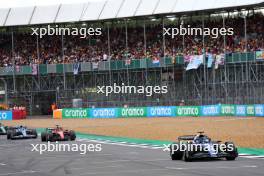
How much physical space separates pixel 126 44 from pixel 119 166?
152ft

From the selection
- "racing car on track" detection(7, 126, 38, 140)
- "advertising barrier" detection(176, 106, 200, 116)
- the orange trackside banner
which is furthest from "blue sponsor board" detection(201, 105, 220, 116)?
"racing car on track" detection(7, 126, 38, 140)

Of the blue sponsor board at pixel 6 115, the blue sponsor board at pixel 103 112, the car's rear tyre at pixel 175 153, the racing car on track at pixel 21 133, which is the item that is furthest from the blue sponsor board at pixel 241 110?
the car's rear tyre at pixel 175 153

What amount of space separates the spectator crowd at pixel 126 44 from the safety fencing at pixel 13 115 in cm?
501

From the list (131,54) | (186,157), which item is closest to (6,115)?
(131,54)

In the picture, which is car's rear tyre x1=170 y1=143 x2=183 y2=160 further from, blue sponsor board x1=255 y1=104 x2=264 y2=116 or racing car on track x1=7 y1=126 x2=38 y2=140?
blue sponsor board x1=255 y1=104 x2=264 y2=116

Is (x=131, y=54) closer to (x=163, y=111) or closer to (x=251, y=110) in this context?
(x=163, y=111)

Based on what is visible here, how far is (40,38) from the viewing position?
244 ft

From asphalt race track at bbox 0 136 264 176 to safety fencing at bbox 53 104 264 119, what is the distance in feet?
93.8

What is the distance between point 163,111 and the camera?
205 ft

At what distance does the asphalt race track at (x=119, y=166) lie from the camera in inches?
680

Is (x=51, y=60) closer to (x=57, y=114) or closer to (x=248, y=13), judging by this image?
(x=57, y=114)

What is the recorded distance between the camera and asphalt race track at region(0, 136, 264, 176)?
1727cm

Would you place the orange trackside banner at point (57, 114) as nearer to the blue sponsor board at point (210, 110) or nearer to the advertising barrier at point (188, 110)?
the advertising barrier at point (188, 110)

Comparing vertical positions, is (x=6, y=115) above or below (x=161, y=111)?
below
